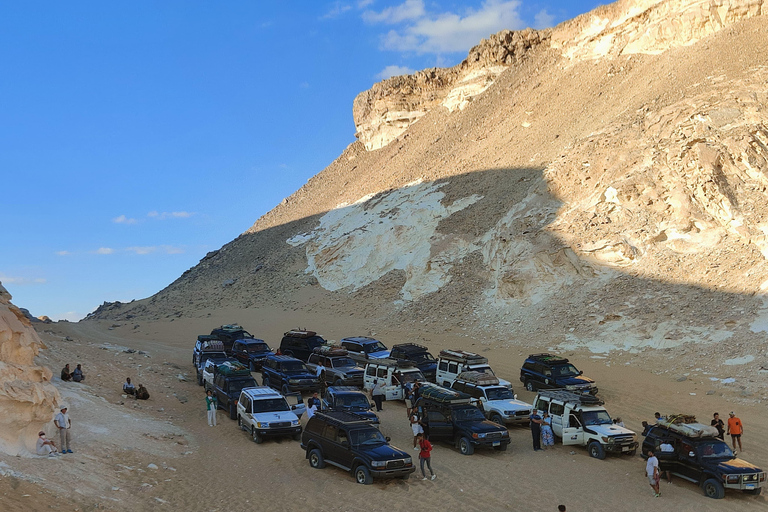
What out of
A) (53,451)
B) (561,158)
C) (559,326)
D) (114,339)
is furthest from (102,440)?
(561,158)

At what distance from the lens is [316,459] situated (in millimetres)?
15117

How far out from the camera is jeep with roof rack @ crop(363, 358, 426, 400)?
22.3 metres

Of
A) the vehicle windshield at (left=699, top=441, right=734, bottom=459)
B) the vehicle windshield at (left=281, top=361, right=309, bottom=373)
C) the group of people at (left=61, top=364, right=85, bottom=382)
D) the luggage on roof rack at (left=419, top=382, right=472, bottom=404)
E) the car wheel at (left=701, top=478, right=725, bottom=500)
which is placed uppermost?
the group of people at (left=61, top=364, right=85, bottom=382)

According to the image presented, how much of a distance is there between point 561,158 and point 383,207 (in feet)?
54.8

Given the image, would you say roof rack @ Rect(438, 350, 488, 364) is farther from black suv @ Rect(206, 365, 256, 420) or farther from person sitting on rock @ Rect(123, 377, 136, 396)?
person sitting on rock @ Rect(123, 377, 136, 396)

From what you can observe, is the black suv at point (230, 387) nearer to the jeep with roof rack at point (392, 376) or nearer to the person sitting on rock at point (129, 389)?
the person sitting on rock at point (129, 389)

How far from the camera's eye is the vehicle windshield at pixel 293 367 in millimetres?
23370

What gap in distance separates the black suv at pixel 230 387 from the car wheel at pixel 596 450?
10.6 metres

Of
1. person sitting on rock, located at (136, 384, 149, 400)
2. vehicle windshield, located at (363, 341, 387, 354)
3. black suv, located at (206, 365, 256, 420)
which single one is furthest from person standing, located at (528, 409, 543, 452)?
person sitting on rock, located at (136, 384, 149, 400)

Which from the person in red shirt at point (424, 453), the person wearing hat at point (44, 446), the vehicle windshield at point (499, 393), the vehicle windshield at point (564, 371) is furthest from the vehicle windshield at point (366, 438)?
the vehicle windshield at point (564, 371)

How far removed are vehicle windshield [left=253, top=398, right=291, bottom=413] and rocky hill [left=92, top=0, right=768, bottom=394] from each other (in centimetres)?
1558

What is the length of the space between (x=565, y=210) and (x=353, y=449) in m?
28.1

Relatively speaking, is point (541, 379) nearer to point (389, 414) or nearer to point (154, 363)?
point (389, 414)

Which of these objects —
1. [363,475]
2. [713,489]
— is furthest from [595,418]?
[363,475]
